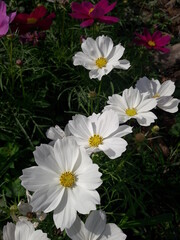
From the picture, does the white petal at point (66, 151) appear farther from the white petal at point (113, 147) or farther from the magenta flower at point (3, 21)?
the magenta flower at point (3, 21)

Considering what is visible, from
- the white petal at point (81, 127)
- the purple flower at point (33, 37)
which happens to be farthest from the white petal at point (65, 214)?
the purple flower at point (33, 37)

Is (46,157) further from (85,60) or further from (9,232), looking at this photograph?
(85,60)

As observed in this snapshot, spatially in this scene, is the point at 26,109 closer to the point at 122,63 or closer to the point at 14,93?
the point at 14,93

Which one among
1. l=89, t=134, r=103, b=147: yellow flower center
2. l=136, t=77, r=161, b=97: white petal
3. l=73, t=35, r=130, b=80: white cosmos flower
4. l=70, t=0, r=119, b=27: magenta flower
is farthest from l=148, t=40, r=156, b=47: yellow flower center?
l=89, t=134, r=103, b=147: yellow flower center

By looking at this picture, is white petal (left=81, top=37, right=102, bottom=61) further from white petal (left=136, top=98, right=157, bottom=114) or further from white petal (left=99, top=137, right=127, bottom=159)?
white petal (left=99, top=137, right=127, bottom=159)

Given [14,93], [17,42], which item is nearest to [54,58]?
[17,42]

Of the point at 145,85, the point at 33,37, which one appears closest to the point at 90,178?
the point at 145,85
